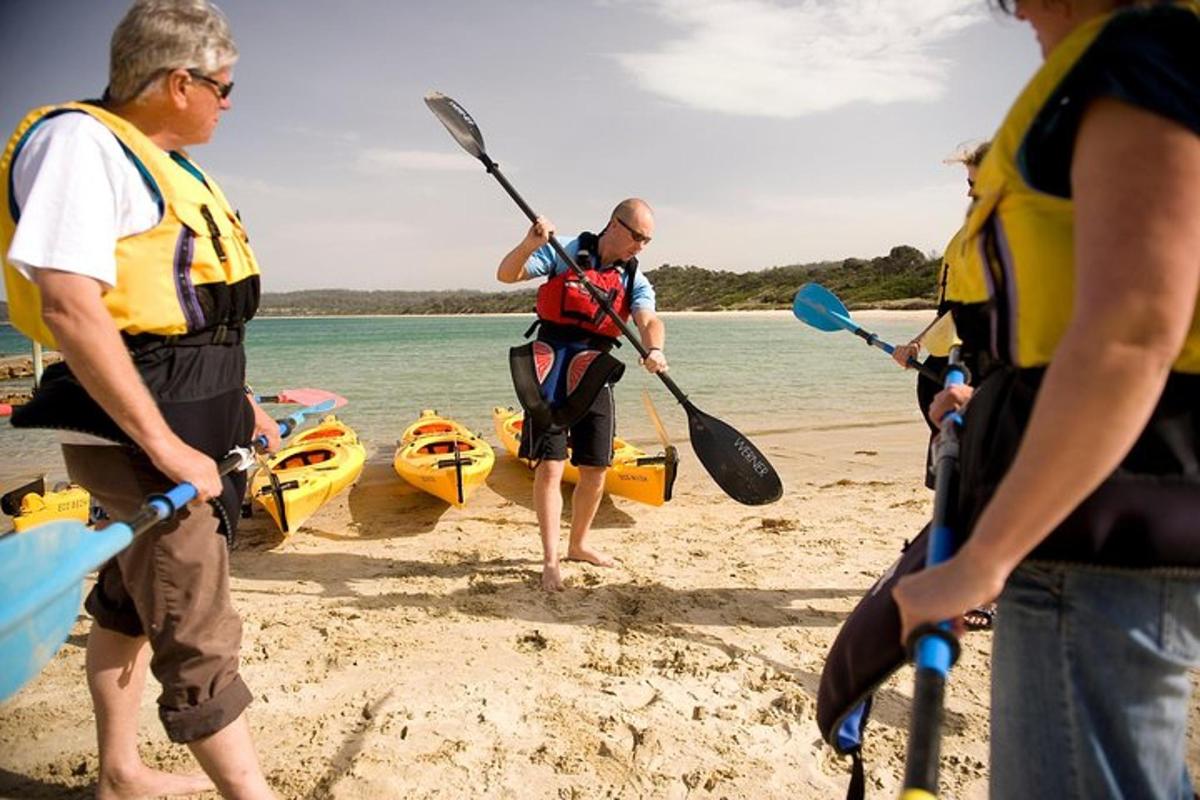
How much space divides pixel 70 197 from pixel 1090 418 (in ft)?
6.42

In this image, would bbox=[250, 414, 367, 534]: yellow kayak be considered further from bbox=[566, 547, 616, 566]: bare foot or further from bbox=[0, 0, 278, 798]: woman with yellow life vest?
bbox=[0, 0, 278, 798]: woman with yellow life vest

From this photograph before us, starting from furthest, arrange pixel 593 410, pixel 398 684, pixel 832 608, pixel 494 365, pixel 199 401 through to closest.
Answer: pixel 494 365 < pixel 593 410 < pixel 832 608 < pixel 398 684 < pixel 199 401

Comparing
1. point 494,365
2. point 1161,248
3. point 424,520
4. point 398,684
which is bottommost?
point 494,365

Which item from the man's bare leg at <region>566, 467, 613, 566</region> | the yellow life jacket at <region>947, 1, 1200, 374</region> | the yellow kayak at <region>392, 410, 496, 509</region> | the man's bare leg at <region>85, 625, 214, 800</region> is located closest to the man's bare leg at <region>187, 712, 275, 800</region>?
the man's bare leg at <region>85, 625, 214, 800</region>

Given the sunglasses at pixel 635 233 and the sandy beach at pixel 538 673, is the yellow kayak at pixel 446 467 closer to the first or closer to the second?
the sandy beach at pixel 538 673

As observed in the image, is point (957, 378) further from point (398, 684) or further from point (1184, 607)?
point (398, 684)

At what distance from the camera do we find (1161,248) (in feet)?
2.73

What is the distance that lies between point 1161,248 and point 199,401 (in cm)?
210

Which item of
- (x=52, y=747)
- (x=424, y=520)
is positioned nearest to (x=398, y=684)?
(x=52, y=747)

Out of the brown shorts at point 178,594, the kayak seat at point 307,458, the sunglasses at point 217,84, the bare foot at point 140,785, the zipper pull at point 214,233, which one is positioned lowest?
the kayak seat at point 307,458

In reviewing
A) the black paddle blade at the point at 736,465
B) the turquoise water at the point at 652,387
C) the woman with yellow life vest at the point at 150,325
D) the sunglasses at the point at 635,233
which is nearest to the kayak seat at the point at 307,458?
the turquoise water at the point at 652,387

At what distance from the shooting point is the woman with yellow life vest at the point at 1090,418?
0.84 meters

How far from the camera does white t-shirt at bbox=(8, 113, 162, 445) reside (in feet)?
5.15

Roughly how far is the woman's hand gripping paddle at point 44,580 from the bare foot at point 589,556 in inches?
115
